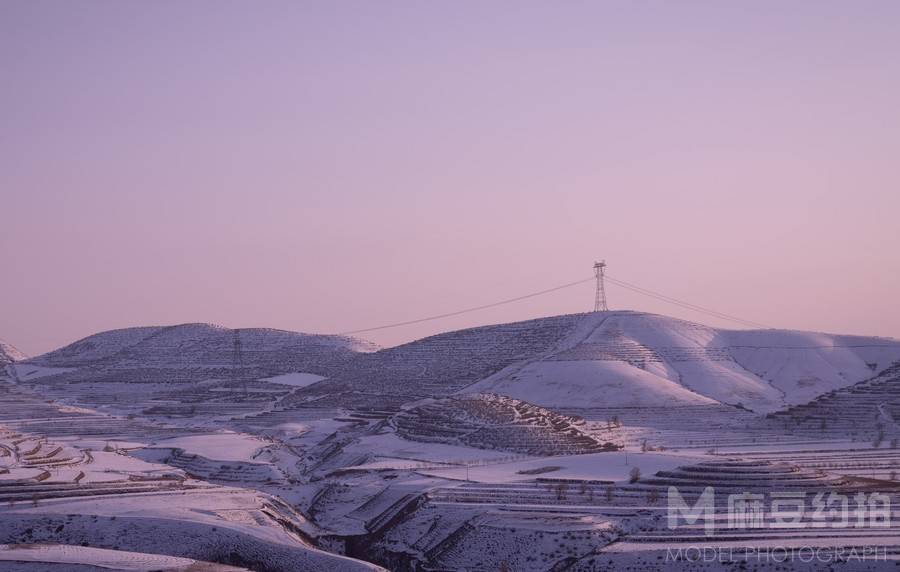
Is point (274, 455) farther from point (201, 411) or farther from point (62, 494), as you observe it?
point (201, 411)

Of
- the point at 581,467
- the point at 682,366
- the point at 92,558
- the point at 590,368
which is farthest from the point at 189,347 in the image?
the point at 92,558

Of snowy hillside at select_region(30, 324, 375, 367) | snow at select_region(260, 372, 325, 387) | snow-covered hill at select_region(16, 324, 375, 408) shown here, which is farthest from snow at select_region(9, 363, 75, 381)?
snow at select_region(260, 372, 325, 387)

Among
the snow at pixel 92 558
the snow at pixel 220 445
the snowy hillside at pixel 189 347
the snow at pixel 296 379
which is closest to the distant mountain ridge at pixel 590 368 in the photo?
the snow at pixel 296 379

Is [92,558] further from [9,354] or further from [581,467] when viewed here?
[9,354]

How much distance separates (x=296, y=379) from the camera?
102125 mm

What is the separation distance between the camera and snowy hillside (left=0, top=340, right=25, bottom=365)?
135938mm

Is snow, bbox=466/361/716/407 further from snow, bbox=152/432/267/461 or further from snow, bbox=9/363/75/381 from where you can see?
snow, bbox=9/363/75/381

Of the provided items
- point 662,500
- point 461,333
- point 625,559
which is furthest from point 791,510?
point 461,333

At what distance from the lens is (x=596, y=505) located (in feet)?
114

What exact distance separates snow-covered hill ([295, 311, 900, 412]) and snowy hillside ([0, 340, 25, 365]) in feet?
205

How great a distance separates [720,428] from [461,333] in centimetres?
3730

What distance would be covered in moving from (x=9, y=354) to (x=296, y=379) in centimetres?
5914

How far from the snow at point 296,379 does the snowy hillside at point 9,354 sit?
153ft

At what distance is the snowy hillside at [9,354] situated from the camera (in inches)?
5352
